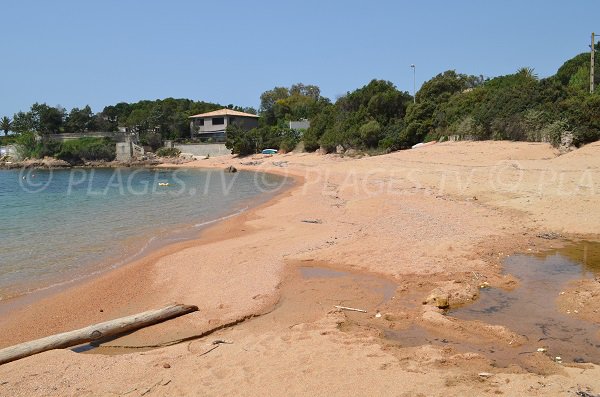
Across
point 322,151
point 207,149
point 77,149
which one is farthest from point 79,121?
point 322,151

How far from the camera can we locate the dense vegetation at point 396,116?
28.2 meters

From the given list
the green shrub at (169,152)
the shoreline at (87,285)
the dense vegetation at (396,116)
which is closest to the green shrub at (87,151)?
the dense vegetation at (396,116)

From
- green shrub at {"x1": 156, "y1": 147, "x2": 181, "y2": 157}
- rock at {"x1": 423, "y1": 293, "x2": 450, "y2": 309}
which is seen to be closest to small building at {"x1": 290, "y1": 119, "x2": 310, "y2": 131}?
green shrub at {"x1": 156, "y1": 147, "x2": 181, "y2": 157}

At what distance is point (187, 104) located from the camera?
87875 millimetres

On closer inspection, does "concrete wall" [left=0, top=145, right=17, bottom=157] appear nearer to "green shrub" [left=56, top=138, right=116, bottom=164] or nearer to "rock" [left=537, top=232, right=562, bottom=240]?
"green shrub" [left=56, top=138, right=116, bottom=164]

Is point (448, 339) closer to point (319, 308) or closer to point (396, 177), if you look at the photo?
point (319, 308)

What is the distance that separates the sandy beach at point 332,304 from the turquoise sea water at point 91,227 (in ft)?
4.90

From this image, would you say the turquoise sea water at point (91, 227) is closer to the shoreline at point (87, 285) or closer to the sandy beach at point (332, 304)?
the shoreline at point (87, 285)

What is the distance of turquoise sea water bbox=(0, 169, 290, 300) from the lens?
39.6ft

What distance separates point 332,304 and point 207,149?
6287 centimetres

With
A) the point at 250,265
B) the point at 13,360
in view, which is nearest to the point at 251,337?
the point at 13,360

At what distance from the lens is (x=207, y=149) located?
68.6 metres

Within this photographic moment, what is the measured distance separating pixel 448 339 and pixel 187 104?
8696 centimetres

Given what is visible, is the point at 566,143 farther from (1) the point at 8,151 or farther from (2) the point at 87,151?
(1) the point at 8,151
